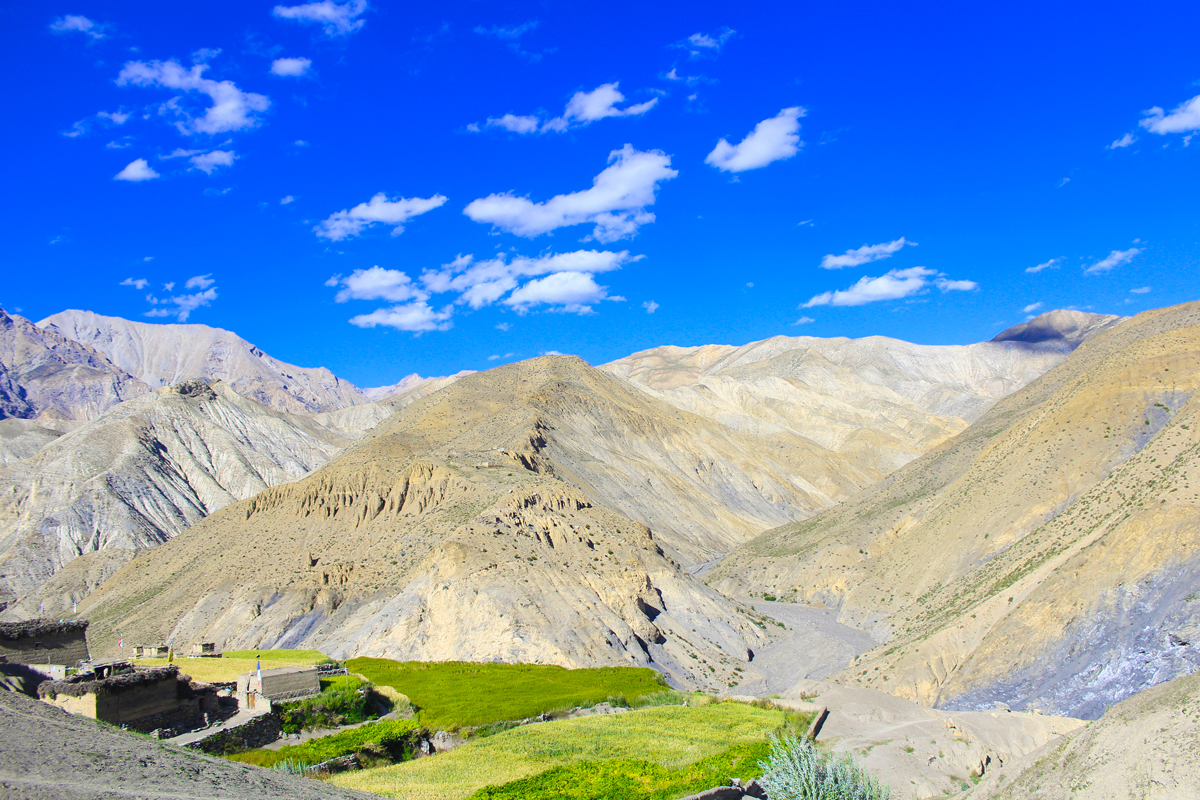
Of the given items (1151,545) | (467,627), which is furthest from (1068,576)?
(467,627)

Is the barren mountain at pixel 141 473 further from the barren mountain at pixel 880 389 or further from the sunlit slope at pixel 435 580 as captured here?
the barren mountain at pixel 880 389

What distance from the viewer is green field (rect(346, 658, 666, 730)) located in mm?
25047

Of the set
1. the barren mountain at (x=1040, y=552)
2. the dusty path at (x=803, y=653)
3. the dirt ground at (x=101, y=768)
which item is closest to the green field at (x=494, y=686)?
the dusty path at (x=803, y=653)

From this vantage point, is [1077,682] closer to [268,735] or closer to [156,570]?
[268,735]

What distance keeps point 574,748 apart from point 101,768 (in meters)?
13.9

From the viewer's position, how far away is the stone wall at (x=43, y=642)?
933 inches

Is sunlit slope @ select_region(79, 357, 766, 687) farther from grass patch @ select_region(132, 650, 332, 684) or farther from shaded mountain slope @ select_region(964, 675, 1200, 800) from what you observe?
shaded mountain slope @ select_region(964, 675, 1200, 800)

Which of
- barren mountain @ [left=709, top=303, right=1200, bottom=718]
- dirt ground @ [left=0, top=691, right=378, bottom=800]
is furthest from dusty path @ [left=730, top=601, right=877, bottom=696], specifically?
dirt ground @ [left=0, top=691, right=378, bottom=800]

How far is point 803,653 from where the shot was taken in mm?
43438

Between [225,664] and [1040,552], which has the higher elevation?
[225,664]

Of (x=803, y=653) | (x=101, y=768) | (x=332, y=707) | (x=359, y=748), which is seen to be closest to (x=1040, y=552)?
(x=803, y=653)

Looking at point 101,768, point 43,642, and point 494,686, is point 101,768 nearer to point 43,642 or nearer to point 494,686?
point 43,642

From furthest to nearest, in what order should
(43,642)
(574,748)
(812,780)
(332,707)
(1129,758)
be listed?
(43,642), (332,707), (574,748), (812,780), (1129,758)

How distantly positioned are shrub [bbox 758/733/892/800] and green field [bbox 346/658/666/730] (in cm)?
1243
